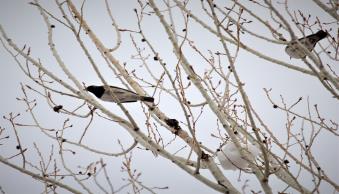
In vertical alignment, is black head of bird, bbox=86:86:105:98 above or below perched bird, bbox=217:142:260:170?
above

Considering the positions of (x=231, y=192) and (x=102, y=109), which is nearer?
(x=231, y=192)

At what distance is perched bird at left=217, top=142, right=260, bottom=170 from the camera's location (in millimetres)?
2764

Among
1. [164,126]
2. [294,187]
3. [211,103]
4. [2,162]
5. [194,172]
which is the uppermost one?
[2,162]

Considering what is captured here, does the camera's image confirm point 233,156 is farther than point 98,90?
No

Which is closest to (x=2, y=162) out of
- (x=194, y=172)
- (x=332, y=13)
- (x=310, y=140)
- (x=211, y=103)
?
(x=194, y=172)

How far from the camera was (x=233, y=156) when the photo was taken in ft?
9.12

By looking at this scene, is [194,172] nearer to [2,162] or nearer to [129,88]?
[129,88]

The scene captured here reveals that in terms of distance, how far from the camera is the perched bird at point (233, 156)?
9.07ft

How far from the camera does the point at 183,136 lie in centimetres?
288

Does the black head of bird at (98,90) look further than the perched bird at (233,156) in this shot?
Yes

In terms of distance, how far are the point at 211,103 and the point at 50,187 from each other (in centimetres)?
191

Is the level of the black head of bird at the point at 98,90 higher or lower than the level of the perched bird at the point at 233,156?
higher

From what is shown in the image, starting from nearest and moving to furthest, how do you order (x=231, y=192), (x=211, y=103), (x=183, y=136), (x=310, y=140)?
(x=231, y=192)
(x=211, y=103)
(x=310, y=140)
(x=183, y=136)

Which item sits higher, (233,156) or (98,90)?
(98,90)
